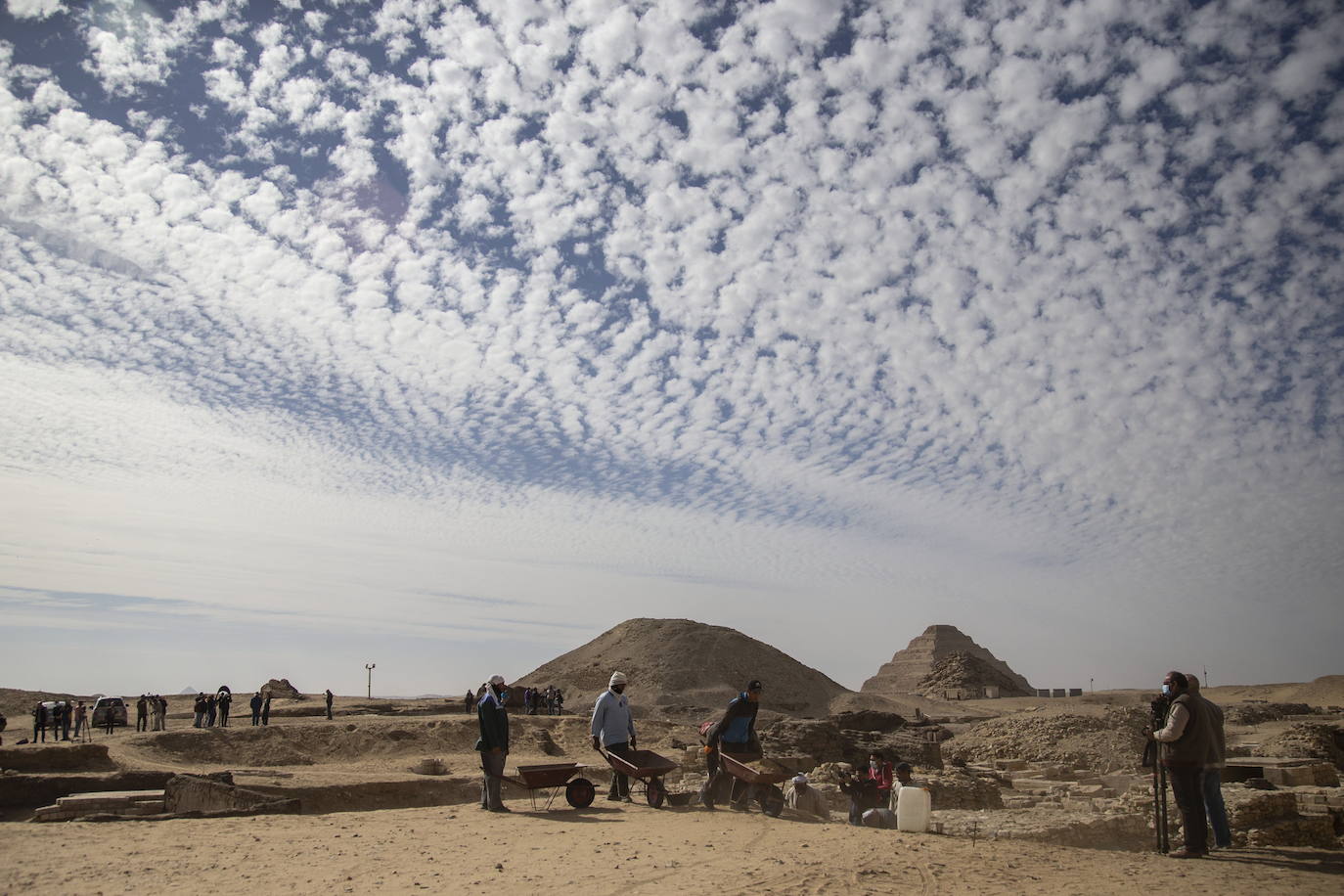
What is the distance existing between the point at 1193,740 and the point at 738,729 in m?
4.42

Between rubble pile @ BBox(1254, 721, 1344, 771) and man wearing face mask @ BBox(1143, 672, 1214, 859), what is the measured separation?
48.5 feet

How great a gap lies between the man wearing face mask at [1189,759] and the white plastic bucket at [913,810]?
6.97 ft

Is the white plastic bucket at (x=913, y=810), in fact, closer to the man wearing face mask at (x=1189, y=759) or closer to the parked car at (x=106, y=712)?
the man wearing face mask at (x=1189, y=759)

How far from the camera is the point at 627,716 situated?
9.90m

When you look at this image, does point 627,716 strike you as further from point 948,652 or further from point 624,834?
point 948,652

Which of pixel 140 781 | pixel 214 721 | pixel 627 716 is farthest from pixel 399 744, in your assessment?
pixel 627 716

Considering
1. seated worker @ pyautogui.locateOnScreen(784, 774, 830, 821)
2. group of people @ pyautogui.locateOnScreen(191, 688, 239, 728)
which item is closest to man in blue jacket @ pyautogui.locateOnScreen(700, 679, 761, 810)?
seated worker @ pyautogui.locateOnScreen(784, 774, 830, 821)

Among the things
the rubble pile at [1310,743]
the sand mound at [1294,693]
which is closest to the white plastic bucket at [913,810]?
the rubble pile at [1310,743]

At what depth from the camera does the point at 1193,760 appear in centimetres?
691

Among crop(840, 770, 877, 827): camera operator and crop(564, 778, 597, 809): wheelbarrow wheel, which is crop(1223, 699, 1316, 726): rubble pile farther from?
crop(564, 778, 597, 809): wheelbarrow wheel

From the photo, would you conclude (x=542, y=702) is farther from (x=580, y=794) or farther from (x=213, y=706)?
(x=580, y=794)

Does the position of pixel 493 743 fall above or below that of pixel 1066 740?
above

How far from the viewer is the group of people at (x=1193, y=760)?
6887 millimetres

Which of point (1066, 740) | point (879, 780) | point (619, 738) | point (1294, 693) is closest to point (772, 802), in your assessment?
point (619, 738)
